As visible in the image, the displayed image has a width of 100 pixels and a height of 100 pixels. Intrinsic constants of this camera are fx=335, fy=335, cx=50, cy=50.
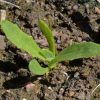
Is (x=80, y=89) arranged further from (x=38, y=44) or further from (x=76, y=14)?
(x=76, y=14)

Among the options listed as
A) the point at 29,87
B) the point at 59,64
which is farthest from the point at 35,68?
the point at 59,64

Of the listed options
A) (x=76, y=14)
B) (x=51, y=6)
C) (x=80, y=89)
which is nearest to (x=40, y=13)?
(x=51, y=6)

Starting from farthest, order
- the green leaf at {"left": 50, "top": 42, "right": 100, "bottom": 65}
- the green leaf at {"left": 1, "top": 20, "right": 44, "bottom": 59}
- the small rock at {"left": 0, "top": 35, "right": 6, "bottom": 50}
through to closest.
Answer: the small rock at {"left": 0, "top": 35, "right": 6, "bottom": 50} → the green leaf at {"left": 1, "top": 20, "right": 44, "bottom": 59} → the green leaf at {"left": 50, "top": 42, "right": 100, "bottom": 65}

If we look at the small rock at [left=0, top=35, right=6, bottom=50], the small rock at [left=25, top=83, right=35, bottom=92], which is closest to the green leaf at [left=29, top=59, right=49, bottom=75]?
the small rock at [left=25, top=83, right=35, bottom=92]

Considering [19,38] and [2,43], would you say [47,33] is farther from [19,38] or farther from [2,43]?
[2,43]

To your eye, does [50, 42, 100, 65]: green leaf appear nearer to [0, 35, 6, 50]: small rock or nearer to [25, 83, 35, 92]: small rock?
[25, 83, 35, 92]: small rock

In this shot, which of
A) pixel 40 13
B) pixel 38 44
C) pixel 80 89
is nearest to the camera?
pixel 80 89

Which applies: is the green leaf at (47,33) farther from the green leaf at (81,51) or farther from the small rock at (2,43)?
the small rock at (2,43)
